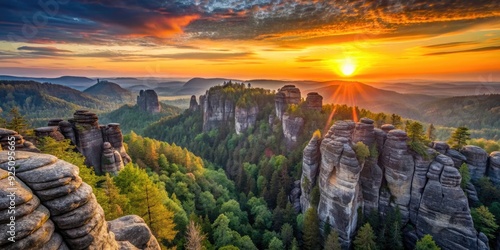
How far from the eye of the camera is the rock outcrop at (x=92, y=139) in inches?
1340

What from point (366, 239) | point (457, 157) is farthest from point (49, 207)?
point (457, 157)

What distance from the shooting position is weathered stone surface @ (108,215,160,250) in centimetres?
1484

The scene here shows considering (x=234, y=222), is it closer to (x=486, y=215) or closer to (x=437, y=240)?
(x=437, y=240)

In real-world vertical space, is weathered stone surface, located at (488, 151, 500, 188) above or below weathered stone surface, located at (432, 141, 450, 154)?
below

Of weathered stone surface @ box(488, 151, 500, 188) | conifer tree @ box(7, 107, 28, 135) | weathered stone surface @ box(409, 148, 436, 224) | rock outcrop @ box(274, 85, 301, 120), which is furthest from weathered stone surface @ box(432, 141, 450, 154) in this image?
conifer tree @ box(7, 107, 28, 135)

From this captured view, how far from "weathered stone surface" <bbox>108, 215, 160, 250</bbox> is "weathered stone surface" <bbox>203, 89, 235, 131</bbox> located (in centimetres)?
8772

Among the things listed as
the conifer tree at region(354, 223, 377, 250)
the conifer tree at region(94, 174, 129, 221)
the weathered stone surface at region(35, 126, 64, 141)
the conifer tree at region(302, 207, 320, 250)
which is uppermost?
the weathered stone surface at region(35, 126, 64, 141)

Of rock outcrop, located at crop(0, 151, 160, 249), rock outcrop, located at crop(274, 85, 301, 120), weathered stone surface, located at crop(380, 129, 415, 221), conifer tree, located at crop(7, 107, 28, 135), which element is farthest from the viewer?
rock outcrop, located at crop(274, 85, 301, 120)

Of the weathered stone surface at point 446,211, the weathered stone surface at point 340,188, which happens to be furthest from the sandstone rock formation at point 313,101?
the weathered stone surface at point 446,211

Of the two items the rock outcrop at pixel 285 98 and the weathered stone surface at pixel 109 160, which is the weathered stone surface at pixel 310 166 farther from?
the rock outcrop at pixel 285 98

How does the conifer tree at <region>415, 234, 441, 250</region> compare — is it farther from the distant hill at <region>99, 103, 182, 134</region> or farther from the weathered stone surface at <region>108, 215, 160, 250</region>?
the distant hill at <region>99, 103, 182, 134</region>

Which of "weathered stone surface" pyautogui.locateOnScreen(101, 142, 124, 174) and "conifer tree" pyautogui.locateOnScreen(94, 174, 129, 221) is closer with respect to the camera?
"conifer tree" pyautogui.locateOnScreen(94, 174, 129, 221)

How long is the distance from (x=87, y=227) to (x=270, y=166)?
174 ft

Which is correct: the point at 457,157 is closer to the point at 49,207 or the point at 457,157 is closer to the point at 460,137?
the point at 460,137
